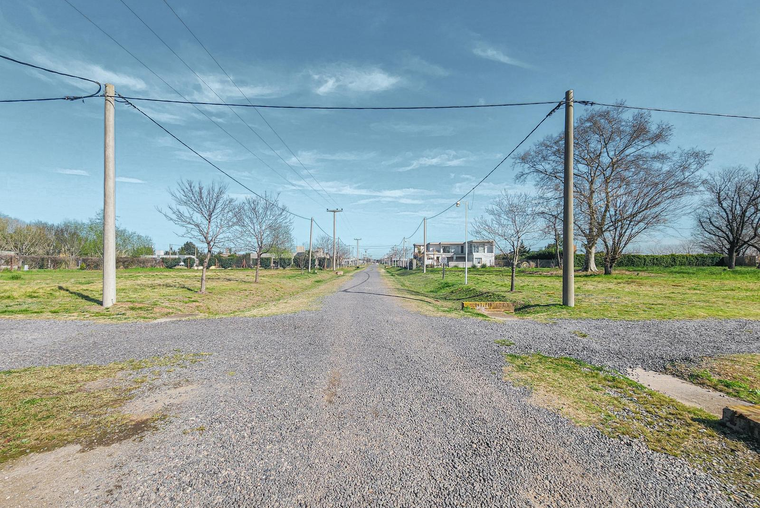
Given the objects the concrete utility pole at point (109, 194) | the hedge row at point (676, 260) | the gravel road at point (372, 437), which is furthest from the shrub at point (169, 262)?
the hedge row at point (676, 260)

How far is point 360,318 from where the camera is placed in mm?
10086

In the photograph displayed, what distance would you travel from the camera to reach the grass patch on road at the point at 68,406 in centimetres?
306

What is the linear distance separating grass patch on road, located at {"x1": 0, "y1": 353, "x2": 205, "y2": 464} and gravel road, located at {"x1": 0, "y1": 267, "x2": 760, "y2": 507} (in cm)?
49

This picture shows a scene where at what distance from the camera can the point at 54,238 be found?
55.9 meters

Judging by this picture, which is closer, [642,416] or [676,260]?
[642,416]

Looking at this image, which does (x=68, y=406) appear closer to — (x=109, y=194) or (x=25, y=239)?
(x=109, y=194)

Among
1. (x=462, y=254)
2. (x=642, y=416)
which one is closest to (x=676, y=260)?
(x=642, y=416)

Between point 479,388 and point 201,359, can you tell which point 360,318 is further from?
point 479,388

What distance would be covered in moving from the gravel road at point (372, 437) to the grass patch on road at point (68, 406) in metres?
0.49

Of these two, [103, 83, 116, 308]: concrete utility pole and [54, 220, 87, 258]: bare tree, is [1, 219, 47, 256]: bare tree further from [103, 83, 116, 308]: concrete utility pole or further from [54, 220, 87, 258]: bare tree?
[103, 83, 116, 308]: concrete utility pole

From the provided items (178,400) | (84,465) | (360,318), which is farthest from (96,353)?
(360,318)

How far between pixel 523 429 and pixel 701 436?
5.36ft

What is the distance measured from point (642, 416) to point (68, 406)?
6151 mm

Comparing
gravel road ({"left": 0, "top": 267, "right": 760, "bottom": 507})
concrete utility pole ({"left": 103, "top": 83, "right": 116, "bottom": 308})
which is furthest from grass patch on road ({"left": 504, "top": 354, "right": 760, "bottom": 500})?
concrete utility pole ({"left": 103, "top": 83, "right": 116, "bottom": 308})
